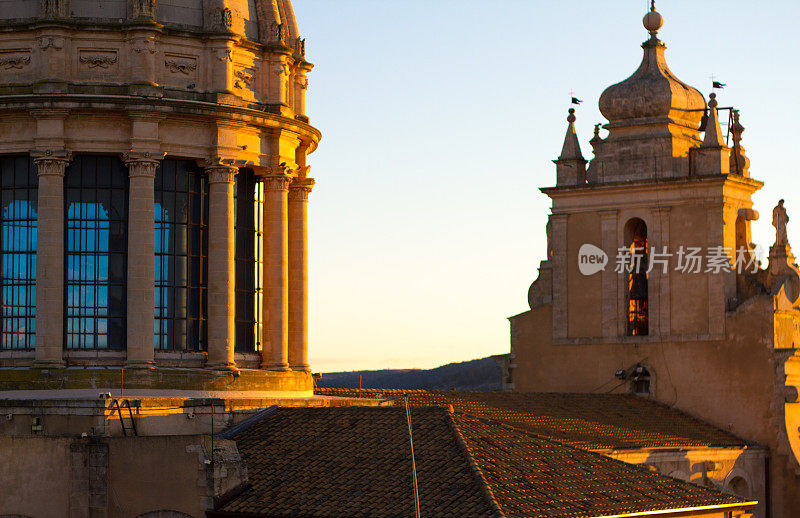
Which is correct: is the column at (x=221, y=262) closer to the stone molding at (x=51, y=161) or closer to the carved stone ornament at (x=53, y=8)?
the stone molding at (x=51, y=161)

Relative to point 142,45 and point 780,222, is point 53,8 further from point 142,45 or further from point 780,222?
point 780,222

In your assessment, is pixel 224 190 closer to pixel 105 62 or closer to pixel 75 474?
pixel 105 62

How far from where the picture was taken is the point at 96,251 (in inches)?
1732

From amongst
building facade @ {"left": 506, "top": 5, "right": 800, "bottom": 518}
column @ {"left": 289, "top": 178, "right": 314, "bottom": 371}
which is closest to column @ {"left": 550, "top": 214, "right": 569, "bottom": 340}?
building facade @ {"left": 506, "top": 5, "right": 800, "bottom": 518}

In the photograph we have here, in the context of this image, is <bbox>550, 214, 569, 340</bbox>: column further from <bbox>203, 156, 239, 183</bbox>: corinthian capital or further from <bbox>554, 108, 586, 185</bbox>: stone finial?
<bbox>203, 156, 239, 183</bbox>: corinthian capital

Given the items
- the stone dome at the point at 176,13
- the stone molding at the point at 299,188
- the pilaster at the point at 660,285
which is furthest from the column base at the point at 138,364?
the pilaster at the point at 660,285

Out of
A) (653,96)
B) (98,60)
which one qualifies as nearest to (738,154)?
(653,96)

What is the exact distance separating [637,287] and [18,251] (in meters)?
25.3

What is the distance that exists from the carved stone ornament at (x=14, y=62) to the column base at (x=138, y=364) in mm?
8138

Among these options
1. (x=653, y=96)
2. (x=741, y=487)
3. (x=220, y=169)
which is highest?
(x=653, y=96)

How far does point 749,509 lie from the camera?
4259 centimetres

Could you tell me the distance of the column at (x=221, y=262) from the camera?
4469 cm

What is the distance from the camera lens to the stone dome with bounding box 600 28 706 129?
61.3 m

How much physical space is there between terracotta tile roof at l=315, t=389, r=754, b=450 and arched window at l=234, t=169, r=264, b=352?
4532 mm
